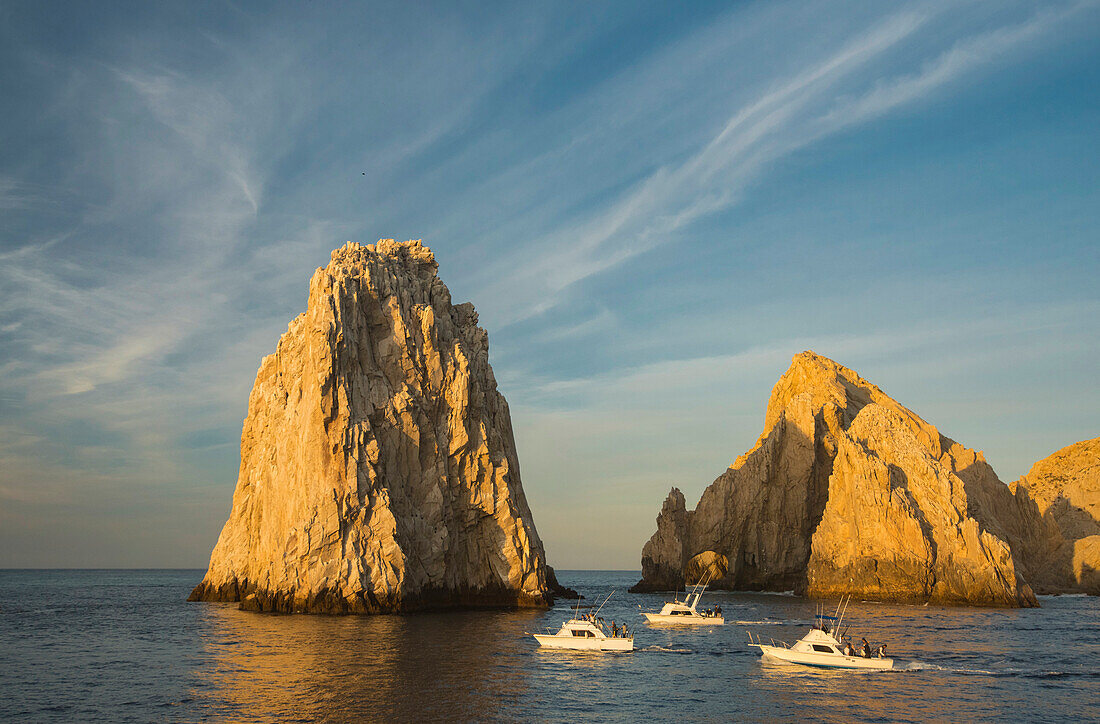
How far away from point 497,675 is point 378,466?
33360mm

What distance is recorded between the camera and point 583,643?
1956 inches

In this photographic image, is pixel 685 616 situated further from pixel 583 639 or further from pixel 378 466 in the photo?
pixel 378 466

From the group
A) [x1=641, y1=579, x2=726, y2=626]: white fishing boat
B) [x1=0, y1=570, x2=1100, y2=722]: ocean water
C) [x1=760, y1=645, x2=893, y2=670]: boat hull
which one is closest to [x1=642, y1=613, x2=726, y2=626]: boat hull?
[x1=641, y1=579, x2=726, y2=626]: white fishing boat

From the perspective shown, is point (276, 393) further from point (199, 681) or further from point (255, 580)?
point (199, 681)

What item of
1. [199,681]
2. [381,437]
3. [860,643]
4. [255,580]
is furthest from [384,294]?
[860,643]

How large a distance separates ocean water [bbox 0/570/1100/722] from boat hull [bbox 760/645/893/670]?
43.8 inches

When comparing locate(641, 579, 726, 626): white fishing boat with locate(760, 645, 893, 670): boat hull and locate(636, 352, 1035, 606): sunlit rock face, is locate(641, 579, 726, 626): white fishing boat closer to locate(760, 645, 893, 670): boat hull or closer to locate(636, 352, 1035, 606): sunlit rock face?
locate(760, 645, 893, 670): boat hull

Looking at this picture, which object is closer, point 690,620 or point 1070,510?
point 690,620

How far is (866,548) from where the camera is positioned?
9406 cm

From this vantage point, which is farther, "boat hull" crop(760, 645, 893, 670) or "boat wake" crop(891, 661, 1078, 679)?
"boat hull" crop(760, 645, 893, 670)

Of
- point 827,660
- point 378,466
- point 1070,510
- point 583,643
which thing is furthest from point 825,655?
point 1070,510

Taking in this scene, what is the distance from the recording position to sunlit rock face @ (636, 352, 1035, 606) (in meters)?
89.7

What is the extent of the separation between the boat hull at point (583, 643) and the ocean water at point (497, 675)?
0.95m

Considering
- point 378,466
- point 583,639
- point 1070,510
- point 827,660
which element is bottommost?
point 827,660
